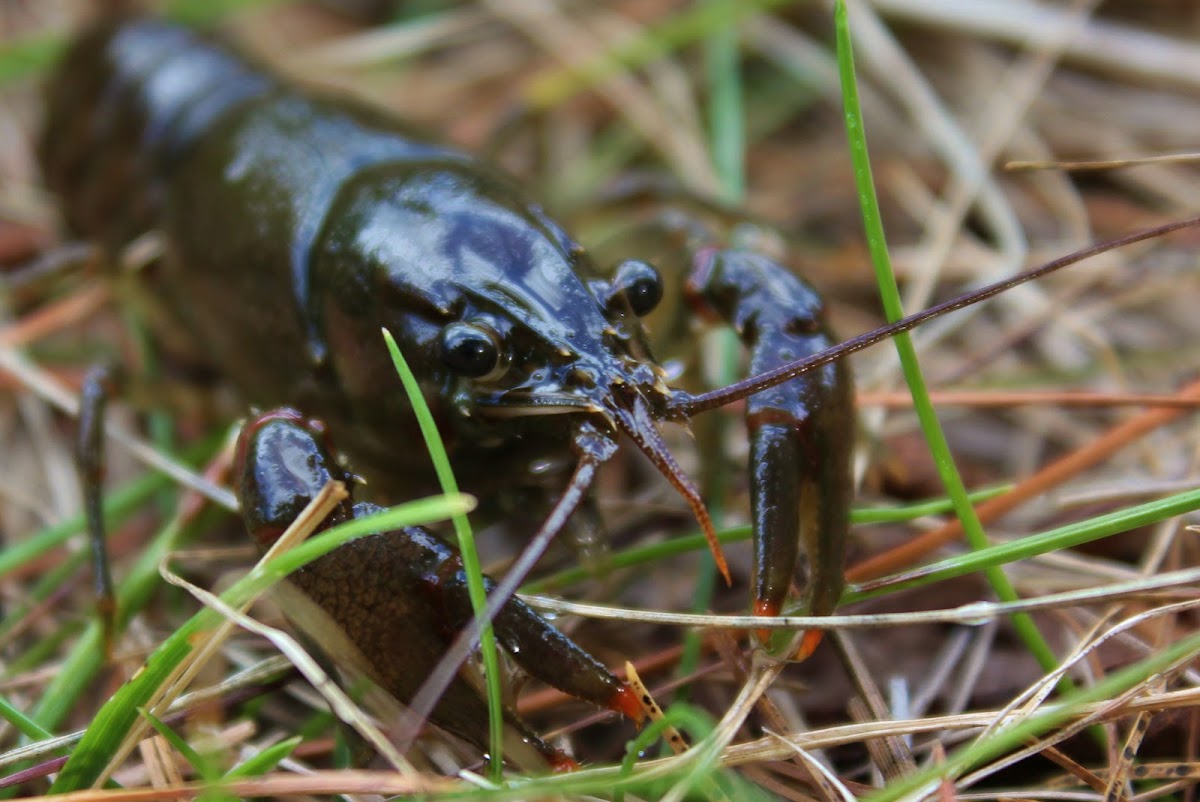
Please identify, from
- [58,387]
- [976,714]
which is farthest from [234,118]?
[976,714]

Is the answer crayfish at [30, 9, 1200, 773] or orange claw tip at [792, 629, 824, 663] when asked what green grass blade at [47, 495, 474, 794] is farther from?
orange claw tip at [792, 629, 824, 663]

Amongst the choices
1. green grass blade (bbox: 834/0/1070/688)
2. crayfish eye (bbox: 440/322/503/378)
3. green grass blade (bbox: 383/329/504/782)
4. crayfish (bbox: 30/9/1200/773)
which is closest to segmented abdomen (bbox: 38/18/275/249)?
crayfish (bbox: 30/9/1200/773)

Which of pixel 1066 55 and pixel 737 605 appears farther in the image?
pixel 1066 55

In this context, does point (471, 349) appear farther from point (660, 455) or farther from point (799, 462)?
point (799, 462)

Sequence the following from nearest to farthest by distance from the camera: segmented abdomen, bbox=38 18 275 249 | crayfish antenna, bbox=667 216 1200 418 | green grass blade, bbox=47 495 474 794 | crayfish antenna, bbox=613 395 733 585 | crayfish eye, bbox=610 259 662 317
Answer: green grass blade, bbox=47 495 474 794 < crayfish antenna, bbox=667 216 1200 418 < crayfish antenna, bbox=613 395 733 585 < crayfish eye, bbox=610 259 662 317 < segmented abdomen, bbox=38 18 275 249

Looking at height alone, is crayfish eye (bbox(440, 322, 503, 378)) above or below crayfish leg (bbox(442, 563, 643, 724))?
above

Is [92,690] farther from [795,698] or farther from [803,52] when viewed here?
[803,52]
